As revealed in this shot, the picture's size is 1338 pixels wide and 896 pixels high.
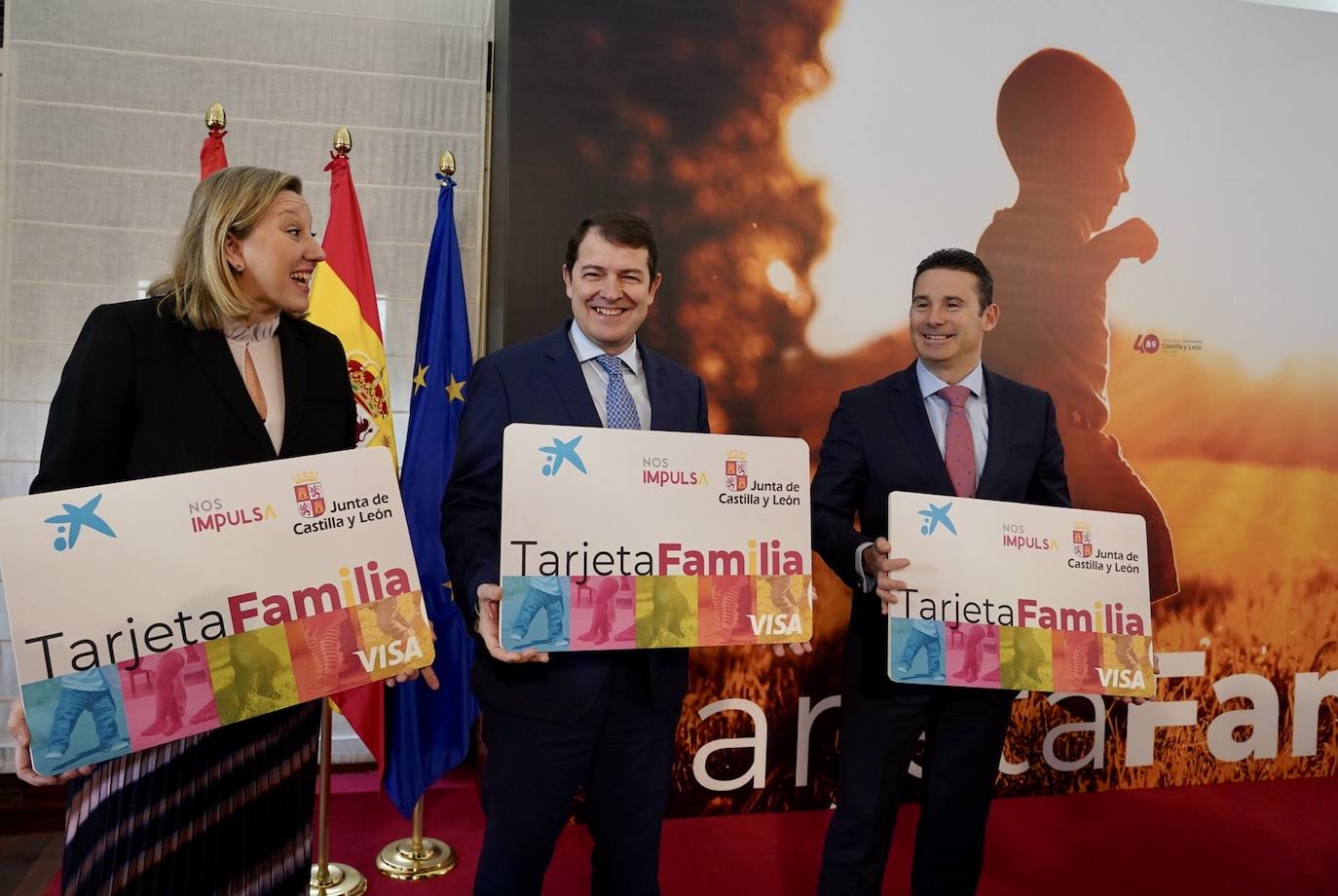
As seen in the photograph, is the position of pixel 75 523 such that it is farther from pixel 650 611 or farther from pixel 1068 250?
pixel 1068 250

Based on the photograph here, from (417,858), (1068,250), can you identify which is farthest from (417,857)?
(1068,250)

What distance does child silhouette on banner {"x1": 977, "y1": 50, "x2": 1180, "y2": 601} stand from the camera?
3.45 m

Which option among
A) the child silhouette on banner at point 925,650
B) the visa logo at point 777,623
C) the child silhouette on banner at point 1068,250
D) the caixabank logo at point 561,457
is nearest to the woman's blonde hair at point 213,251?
the caixabank logo at point 561,457

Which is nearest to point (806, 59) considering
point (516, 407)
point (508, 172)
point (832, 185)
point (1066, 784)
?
point (832, 185)

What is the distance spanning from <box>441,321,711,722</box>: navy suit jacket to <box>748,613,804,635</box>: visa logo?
0.60 feet

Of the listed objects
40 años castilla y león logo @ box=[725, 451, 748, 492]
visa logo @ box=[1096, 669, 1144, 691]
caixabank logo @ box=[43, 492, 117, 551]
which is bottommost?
visa logo @ box=[1096, 669, 1144, 691]

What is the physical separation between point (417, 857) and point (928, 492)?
75.1 inches

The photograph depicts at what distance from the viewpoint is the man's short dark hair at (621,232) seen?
1.85 metres

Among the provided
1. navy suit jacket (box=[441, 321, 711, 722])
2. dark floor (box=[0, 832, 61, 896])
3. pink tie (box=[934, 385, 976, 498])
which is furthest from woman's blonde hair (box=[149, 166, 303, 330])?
dark floor (box=[0, 832, 61, 896])

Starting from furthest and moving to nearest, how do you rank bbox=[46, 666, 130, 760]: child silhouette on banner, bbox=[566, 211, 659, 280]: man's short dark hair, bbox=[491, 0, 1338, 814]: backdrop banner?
bbox=[491, 0, 1338, 814]: backdrop banner, bbox=[566, 211, 659, 280]: man's short dark hair, bbox=[46, 666, 130, 760]: child silhouette on banner

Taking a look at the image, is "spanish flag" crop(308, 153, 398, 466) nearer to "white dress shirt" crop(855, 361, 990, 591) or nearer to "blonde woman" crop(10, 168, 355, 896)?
"blonde woman" crop(10, 168, 355, 896)

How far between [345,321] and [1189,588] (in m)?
3.27

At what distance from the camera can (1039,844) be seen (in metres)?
3.08

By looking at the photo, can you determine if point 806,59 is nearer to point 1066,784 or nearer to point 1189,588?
point 1189,588
